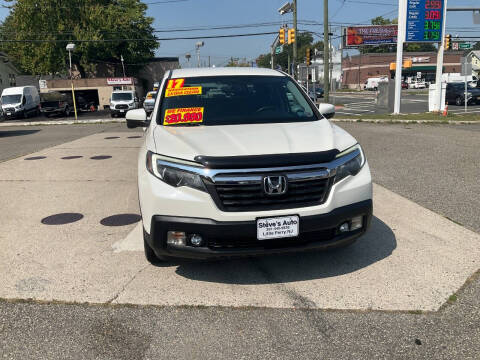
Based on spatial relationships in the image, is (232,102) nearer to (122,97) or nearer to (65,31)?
(122,97)

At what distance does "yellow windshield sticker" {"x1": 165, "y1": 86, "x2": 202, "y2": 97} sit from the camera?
4586mm

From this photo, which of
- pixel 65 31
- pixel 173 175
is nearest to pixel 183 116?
pixel 173 175

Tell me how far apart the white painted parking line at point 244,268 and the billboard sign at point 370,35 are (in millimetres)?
68638

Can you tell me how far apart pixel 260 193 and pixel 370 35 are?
73.3 m

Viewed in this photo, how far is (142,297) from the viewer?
332 cm

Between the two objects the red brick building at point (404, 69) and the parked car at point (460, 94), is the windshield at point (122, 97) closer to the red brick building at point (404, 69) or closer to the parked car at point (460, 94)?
the parked car at point (460, 94)

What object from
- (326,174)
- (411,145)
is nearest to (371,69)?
(411,145)

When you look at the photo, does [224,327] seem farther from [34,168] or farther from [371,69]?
[371,69]

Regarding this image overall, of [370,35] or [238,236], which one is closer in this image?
[238,236]

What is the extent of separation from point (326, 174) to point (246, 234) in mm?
770

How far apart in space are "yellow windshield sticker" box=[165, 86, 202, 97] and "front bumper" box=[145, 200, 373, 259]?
5.99 ft

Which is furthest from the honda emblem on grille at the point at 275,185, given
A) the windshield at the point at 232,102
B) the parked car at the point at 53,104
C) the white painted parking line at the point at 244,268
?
the parked car at the point at 53,104

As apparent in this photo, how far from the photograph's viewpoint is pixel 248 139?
352cm

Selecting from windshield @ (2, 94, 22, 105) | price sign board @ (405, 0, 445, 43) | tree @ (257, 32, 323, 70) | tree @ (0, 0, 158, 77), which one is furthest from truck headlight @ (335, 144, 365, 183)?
tree @ (257, 32, 323, 70)
